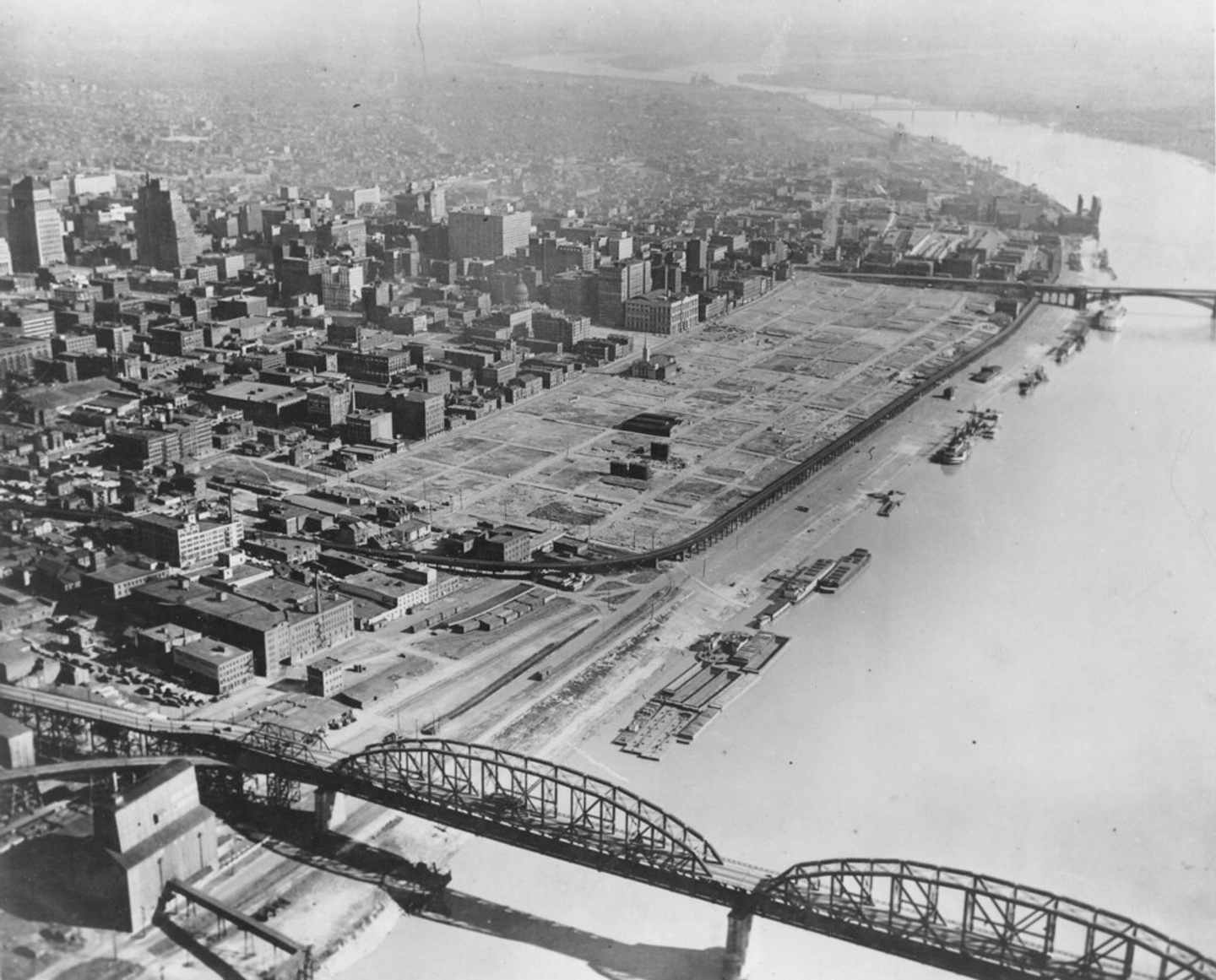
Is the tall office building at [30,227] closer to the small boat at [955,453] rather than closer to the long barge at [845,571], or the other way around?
the small boat at [955,453]

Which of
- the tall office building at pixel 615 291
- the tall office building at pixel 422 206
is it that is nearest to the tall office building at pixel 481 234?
the tall office building at pixel 422 206

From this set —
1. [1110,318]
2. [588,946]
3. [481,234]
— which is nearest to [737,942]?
[588,946]

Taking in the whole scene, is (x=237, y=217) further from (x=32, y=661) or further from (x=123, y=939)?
(x=123, y=939)

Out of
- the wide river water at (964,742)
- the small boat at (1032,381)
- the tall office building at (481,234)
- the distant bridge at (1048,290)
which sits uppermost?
the tall office building at (481,234)

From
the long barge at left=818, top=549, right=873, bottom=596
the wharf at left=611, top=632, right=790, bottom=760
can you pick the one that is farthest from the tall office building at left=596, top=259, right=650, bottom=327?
the wharf at left=611, top=632, right=790, bottom=760

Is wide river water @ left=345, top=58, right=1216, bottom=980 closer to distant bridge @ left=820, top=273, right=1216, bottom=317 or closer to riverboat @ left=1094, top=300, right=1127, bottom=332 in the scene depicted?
riverboat @ left=1094, top=300, right=1127, bottom=332

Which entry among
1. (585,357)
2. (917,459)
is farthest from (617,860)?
(585,357)

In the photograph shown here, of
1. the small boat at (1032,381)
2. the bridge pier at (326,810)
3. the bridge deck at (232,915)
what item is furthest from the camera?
the small boat at (1032,381)

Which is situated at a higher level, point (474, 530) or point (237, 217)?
point (237, 217)
